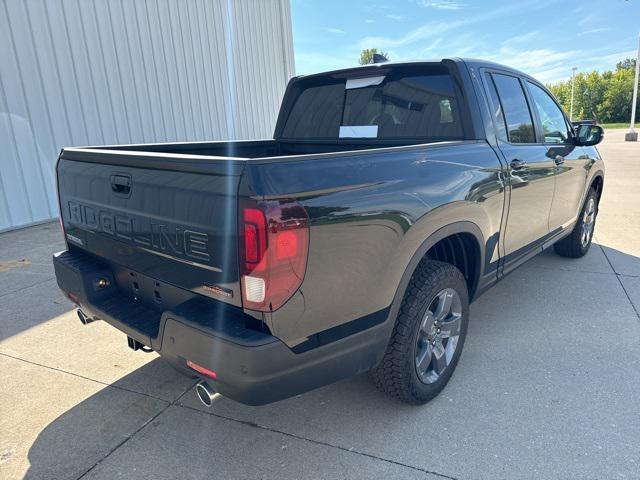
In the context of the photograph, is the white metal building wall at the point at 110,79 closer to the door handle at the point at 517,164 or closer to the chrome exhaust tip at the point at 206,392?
the chrome exhaust tip at the point at 206,392

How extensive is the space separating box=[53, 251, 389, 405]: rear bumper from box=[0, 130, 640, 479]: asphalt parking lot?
552mm

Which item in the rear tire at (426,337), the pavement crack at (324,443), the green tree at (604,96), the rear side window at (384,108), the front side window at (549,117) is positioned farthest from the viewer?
the green tree at (604,96)

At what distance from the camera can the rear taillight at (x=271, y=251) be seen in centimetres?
164

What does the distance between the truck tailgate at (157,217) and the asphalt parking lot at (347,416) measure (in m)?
0.79

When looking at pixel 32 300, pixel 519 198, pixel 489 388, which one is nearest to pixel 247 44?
pixel 32 300

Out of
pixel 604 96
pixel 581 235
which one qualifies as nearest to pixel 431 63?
pixel 581 235

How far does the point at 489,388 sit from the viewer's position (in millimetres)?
2750

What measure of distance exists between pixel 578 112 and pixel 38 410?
8380 cm

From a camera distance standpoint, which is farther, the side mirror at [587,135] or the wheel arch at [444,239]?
the side mirror at [587,135]

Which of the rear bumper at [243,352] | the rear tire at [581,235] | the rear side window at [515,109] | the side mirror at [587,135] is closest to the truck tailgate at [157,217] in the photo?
the rear bumper at [243,352]

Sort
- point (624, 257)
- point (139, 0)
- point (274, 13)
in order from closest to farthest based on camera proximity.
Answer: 1. point (624, 257)
2. point (139, 0)
3. point (274, 13)

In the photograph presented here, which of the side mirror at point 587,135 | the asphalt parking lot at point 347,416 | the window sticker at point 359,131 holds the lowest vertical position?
the asphalt parking lot at point 347,416

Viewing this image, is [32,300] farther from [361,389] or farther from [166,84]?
[166,84]

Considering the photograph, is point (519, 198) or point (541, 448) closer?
point (541, 448)
